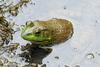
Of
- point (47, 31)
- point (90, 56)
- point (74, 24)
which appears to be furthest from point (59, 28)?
point (90, 56)

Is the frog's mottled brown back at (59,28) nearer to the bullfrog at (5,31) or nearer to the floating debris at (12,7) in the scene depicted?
the bullfrog at (5,31)

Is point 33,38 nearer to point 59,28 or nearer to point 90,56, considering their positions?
point 59,28

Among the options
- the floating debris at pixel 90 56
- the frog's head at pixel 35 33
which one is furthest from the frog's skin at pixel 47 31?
the floating debris at pixel 90 56

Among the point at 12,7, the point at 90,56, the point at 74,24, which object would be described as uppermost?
the point at 12,7

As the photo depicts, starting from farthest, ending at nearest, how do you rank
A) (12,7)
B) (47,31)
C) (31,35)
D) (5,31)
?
1. (12,7)
2. (5,31)
3. (47,31)
4. (31,35)

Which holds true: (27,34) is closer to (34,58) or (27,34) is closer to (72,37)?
(34,58)

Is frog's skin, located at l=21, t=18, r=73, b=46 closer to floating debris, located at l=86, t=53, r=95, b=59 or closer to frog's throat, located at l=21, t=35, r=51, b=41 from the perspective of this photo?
frog's throat, located at l=21, t=35, r=51, b=41

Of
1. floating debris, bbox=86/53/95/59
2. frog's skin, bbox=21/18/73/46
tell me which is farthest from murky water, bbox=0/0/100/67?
frog's skin, bbox=21/18/73/46
